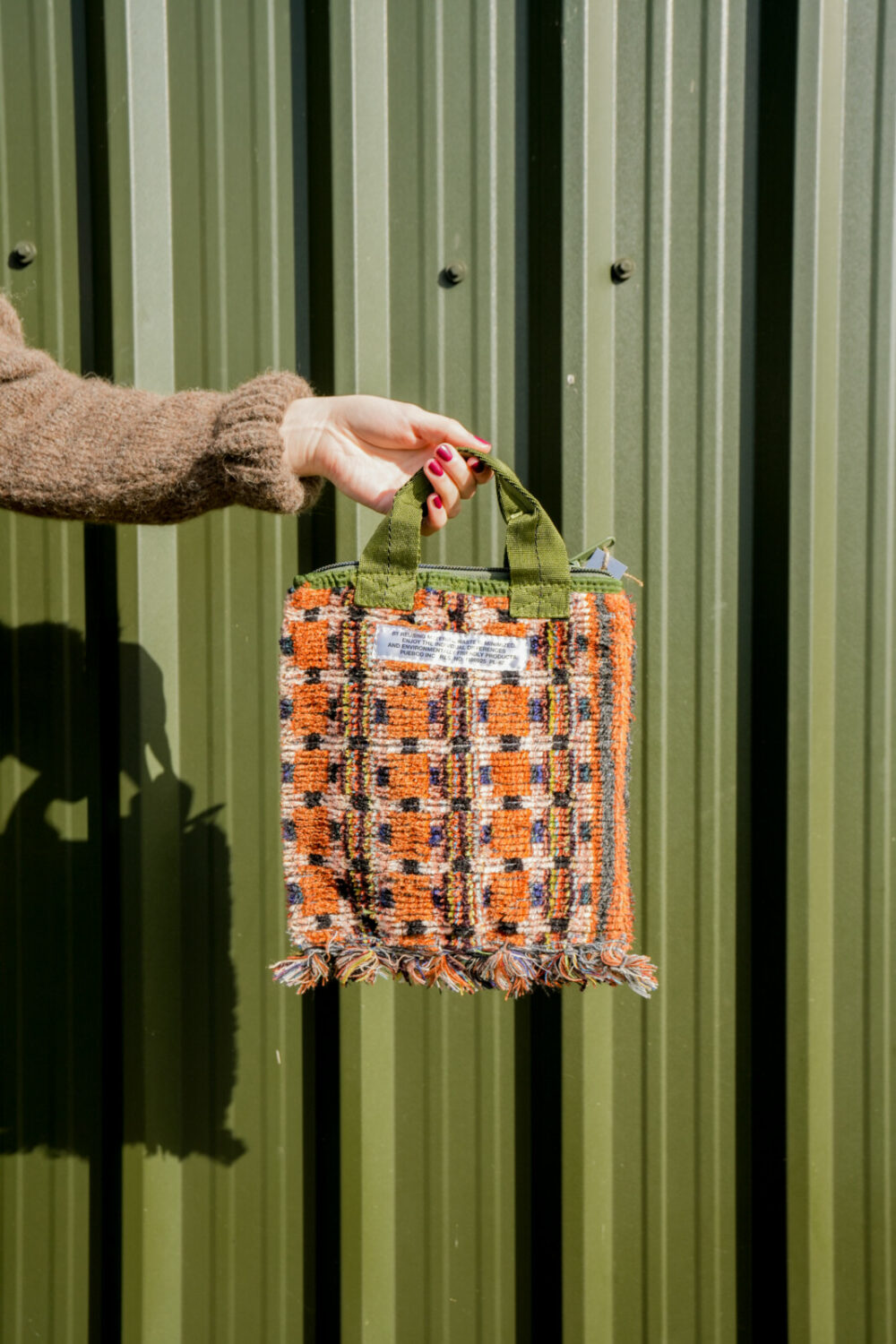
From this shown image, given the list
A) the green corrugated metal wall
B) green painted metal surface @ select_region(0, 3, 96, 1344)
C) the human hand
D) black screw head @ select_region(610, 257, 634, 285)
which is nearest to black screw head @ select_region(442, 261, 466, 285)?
the green corrugated metal wall

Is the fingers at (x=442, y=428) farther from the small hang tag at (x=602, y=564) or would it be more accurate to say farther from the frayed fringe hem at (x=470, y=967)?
the frayed fringe hem at (x=470, y=967)

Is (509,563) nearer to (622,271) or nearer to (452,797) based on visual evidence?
(452,797)

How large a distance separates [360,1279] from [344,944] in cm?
81

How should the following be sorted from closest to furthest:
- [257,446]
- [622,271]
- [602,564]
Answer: [257,446] → [602,564] → [622,271]

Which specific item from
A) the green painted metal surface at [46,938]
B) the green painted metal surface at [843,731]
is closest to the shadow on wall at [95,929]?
the green painted metal surface at [46,938]

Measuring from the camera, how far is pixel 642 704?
4.25 feet

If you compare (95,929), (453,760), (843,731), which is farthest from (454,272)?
(95,929)

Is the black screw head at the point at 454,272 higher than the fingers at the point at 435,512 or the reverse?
Answer: higher

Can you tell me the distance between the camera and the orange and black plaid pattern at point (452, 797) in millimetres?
882

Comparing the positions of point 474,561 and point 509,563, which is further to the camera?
point 474,561

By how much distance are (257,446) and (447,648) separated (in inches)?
12.0

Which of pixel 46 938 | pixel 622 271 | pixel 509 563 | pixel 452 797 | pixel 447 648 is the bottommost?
pixel 46 938

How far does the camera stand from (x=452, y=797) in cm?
88

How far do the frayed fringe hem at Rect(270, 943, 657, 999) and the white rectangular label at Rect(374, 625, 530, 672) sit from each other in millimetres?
341
